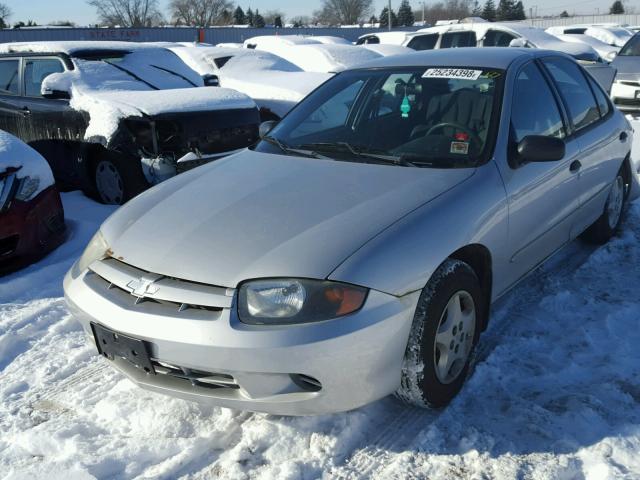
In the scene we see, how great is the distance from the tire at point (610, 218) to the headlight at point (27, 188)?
158 inches

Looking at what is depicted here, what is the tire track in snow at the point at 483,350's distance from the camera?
93.0 inches

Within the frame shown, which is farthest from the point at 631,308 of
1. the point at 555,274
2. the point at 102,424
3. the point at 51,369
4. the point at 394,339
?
the point at 51,369

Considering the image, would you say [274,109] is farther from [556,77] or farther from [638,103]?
[638,103]

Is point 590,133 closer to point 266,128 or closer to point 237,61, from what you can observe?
point 266,128

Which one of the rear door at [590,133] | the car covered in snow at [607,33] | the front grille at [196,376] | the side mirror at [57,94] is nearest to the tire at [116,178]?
the side mirror at [57,94]

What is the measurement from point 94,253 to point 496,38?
40.9ft

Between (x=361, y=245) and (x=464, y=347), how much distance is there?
83 cm

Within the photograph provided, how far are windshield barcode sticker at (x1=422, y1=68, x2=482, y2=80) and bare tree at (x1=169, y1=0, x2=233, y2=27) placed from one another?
227 feet

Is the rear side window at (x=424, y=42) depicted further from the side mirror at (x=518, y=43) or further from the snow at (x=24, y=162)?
the snow at (x=24, y=162)

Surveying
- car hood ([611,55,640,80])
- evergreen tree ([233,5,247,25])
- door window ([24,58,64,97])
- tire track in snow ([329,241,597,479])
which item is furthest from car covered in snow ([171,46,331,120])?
evergreen tree ([233,5,247,25])

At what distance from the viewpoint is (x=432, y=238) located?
245cm

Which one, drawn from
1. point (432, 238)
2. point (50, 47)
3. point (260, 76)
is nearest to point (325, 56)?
point (260, 76)

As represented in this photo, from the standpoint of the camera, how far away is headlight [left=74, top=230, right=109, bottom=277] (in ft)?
8.83

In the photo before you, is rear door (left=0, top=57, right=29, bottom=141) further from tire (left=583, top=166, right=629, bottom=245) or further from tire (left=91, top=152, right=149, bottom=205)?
tire (left=583, top=166, right=629, bottom=245)
